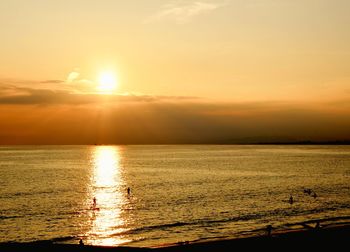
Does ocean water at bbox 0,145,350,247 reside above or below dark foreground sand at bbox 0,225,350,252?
below

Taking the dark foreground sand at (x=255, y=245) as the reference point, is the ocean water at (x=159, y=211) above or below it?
below

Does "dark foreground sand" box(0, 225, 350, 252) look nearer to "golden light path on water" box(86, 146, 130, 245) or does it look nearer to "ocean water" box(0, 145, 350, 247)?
"ocean water" box(0, 145, 350, 247)

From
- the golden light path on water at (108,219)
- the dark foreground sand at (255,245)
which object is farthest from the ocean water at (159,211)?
the dark foreground sand at (255,245)

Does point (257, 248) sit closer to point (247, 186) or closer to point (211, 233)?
point (211, 233)

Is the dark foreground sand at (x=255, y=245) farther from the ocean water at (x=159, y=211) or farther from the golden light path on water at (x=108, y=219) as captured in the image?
the golden light path on water at (x=108, y=219)

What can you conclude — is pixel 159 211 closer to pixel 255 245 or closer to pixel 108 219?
pixel 108 219

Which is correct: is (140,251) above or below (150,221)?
above

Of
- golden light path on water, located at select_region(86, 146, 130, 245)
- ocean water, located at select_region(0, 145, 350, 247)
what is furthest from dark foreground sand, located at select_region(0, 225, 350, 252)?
golden light path on water, located at select_region(86, 146, 130, 245)

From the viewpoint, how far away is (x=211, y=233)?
44.0m

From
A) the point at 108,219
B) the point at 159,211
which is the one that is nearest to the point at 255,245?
the point at 108,219

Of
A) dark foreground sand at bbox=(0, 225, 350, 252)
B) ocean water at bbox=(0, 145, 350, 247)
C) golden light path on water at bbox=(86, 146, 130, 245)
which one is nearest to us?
dark foreground sand at bbox=(0, 225, 350, 252)

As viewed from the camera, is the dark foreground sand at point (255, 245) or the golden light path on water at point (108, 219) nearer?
the dark foreground sand at point (255, 245)

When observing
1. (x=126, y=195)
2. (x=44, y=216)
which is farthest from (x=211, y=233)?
(x=126, y=195)

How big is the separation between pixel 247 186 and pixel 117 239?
5108cm
